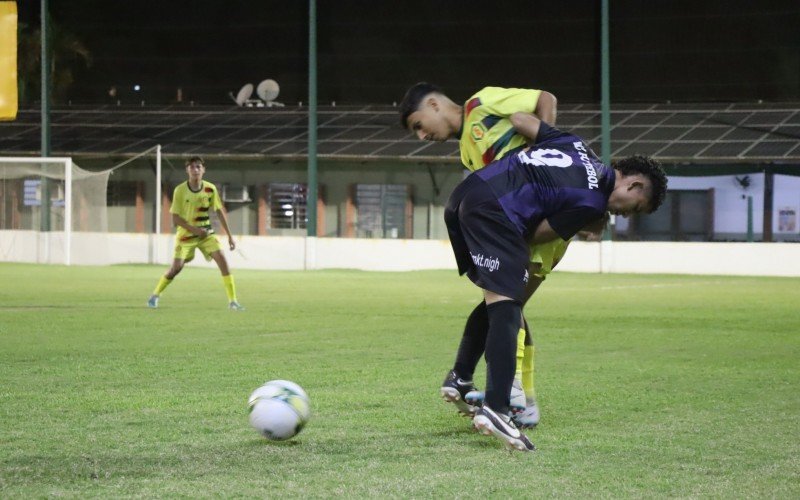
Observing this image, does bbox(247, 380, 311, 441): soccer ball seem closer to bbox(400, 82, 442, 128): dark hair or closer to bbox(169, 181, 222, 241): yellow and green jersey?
bbox(400, 82, 442, 128): dark hair

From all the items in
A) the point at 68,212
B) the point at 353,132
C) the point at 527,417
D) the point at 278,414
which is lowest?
the point at 527,417

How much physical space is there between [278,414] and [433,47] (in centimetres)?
4425

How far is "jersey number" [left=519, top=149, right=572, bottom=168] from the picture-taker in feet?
21.2

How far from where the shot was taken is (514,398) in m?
6.77

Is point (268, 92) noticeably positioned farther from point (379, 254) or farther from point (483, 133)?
point (483, 133)

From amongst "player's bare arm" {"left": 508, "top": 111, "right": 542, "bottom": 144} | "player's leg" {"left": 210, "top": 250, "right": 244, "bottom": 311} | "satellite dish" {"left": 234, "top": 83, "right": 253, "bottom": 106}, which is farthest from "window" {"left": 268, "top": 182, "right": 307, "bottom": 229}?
"player's bare arm" {"left": 508, "top": 111, "right": 542, "bottom": 144}

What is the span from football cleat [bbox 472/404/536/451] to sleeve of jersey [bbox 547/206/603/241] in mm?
1055

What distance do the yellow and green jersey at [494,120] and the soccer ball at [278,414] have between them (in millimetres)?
1713

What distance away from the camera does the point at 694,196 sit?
3619cm

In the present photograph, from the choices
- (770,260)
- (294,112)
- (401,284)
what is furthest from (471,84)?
(401,284)

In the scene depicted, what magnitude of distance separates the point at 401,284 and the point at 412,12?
2650 cm

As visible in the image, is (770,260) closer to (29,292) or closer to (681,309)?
(681,309)

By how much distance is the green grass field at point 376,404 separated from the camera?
530 cm

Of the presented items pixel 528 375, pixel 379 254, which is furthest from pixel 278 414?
pixel 379 254
